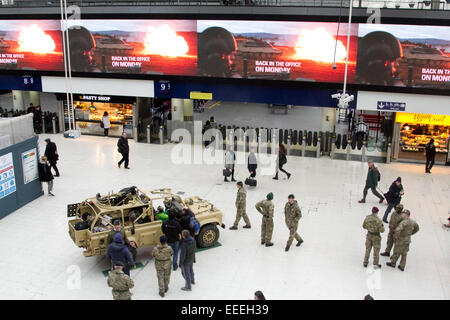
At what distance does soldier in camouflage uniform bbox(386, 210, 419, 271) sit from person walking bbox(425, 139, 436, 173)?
8139mm

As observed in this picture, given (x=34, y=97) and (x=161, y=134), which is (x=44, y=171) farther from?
(x=34, y=97)

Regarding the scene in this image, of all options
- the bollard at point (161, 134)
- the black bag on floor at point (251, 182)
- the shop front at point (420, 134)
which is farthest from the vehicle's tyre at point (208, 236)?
the shop front at point (420, 134)

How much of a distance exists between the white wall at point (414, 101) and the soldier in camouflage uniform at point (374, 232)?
Result: 32.2 ft

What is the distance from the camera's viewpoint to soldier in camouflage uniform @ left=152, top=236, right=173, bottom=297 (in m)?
9.38

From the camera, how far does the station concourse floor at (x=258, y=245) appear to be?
10242 millimetres

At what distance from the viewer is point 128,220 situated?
1148cm

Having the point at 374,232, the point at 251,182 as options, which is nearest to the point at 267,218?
the point at 374,232

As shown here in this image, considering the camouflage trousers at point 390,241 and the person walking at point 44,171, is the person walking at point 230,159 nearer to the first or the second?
the person walking at point 44,171

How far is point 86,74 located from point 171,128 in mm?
4538

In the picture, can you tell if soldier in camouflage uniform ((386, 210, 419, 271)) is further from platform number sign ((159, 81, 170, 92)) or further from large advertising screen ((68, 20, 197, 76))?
platform number sign ((159, 81, 170, 92))

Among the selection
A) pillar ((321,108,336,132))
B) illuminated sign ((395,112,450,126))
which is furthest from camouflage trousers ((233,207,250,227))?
Result: illuminated sign ((395,112,450,126))

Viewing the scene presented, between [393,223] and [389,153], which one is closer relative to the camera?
[393,223]

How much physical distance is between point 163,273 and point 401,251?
17.3 ft

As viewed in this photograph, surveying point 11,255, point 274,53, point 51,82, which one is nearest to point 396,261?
point 11,255
